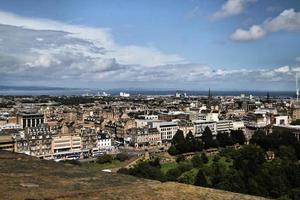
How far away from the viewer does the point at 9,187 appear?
309 centimetres

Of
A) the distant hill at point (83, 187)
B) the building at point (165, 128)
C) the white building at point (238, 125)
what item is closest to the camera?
the distant hill at point (83, 187)

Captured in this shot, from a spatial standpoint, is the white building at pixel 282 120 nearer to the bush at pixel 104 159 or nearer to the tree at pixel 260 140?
the tree at pixel 260 140

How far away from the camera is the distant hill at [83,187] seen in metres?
2.92

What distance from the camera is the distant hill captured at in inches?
115

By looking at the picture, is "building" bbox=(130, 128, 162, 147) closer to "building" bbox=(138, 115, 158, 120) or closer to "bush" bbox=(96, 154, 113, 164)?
"bush" bbox=(96, 154, 113, 164)

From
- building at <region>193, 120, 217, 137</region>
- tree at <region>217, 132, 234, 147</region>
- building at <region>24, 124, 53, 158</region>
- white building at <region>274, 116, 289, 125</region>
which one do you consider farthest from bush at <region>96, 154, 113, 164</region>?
white building at <region>274, 116, 289, 125</region>

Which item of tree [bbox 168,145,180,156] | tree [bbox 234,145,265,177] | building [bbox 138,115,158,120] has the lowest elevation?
tree [bbox 168,145,180,156]

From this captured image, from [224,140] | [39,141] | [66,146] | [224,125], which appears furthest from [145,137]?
[224,125]

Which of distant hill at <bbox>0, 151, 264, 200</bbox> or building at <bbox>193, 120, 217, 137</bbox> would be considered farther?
building at <bbox>193, 120, 217, 137</bbox>

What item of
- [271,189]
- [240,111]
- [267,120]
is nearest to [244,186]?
[271,189]

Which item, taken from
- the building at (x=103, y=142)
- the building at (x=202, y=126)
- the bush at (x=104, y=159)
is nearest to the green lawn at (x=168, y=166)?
the bush at (x=104, y=159)

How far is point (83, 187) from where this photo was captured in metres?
3.21

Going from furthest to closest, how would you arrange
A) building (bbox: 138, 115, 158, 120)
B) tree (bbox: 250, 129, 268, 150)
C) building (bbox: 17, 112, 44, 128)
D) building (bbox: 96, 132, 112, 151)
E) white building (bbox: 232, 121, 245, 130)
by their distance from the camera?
building (bbox: 138, 115, 158, 120), white building (bbox: 232, 121, 245, 130), building (bbox: 17, 112, 44, 128), building (bbox: 96, 132, 112, 151), tree (bbox: 250, 129, 268, 150)

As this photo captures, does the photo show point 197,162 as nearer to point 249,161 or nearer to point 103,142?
point 249,161
